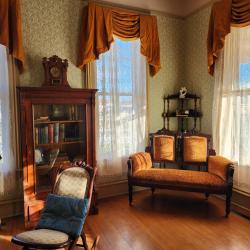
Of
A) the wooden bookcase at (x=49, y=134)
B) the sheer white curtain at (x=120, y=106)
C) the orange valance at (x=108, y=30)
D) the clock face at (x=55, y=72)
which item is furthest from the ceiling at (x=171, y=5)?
the wooden bookcase at (x=49, y=134)

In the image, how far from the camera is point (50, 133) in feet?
9.45

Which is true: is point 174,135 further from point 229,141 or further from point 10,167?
point 10,167

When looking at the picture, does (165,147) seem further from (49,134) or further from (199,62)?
(49,134)

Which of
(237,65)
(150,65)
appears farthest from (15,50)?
(237,65)

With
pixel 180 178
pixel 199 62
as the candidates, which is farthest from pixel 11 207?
pixel 199 62

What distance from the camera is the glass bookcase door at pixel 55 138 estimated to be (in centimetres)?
278

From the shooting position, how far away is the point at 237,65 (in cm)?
304

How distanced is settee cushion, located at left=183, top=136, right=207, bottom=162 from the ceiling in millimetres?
2073

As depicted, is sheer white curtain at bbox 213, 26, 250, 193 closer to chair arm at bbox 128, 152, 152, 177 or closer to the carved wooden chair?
chair arm at bbox 128, 152, 152, 177

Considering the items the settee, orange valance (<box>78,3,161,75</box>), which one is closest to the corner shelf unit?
the settee

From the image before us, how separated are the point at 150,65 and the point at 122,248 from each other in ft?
8.83

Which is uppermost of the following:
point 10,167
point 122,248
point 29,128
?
point 29,128

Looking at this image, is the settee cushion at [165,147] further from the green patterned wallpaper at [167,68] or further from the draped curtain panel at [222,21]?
the draped curtain panel at [222,21]

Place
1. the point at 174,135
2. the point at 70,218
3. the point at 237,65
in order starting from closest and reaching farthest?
the point at 70,218 → the point at 237,65 → the point at 174,135
